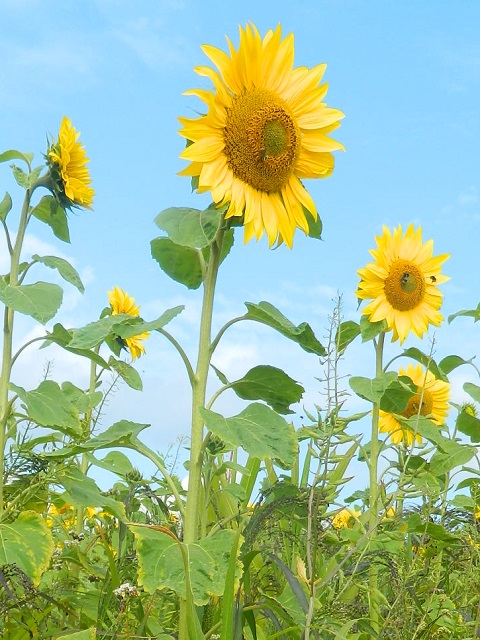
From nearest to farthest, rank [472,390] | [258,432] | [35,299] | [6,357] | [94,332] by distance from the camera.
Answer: [258,432], [94,332], [35,299], [6,357], [472,390]

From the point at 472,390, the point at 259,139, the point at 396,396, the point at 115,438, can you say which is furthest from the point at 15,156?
the point at 472,390

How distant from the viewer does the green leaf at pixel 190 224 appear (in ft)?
8.80

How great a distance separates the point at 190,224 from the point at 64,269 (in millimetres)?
966

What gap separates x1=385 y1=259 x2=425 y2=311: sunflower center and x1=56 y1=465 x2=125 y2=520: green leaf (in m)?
1.93

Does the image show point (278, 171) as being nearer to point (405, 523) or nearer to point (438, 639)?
point (405, 523)

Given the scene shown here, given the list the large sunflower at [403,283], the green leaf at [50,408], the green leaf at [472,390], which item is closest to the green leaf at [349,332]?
the large sunflower at [403,283]

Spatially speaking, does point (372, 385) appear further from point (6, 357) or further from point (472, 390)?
point (6, 357)

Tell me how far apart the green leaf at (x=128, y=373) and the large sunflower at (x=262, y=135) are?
1.37m

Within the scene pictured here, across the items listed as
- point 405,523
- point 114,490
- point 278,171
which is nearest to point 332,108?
point 278,171

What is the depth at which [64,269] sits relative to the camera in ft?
11.7

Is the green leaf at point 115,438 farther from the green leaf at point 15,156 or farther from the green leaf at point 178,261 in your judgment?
the green leaf at point 15,156

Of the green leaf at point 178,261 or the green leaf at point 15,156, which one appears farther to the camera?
the green leaf at point 15,156

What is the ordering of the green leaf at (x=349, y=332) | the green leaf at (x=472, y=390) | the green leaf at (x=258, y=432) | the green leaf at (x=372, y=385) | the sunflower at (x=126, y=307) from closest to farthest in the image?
the green leaf at (x=258, y=432)
the green leaf at (x=372, y=385)
the green leaf at (x=349, y=332)
the green leaf at (x=472, y=390)
the sunflower at (x=126, y=307)

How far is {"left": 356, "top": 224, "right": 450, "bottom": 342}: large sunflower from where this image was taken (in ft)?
14.8
